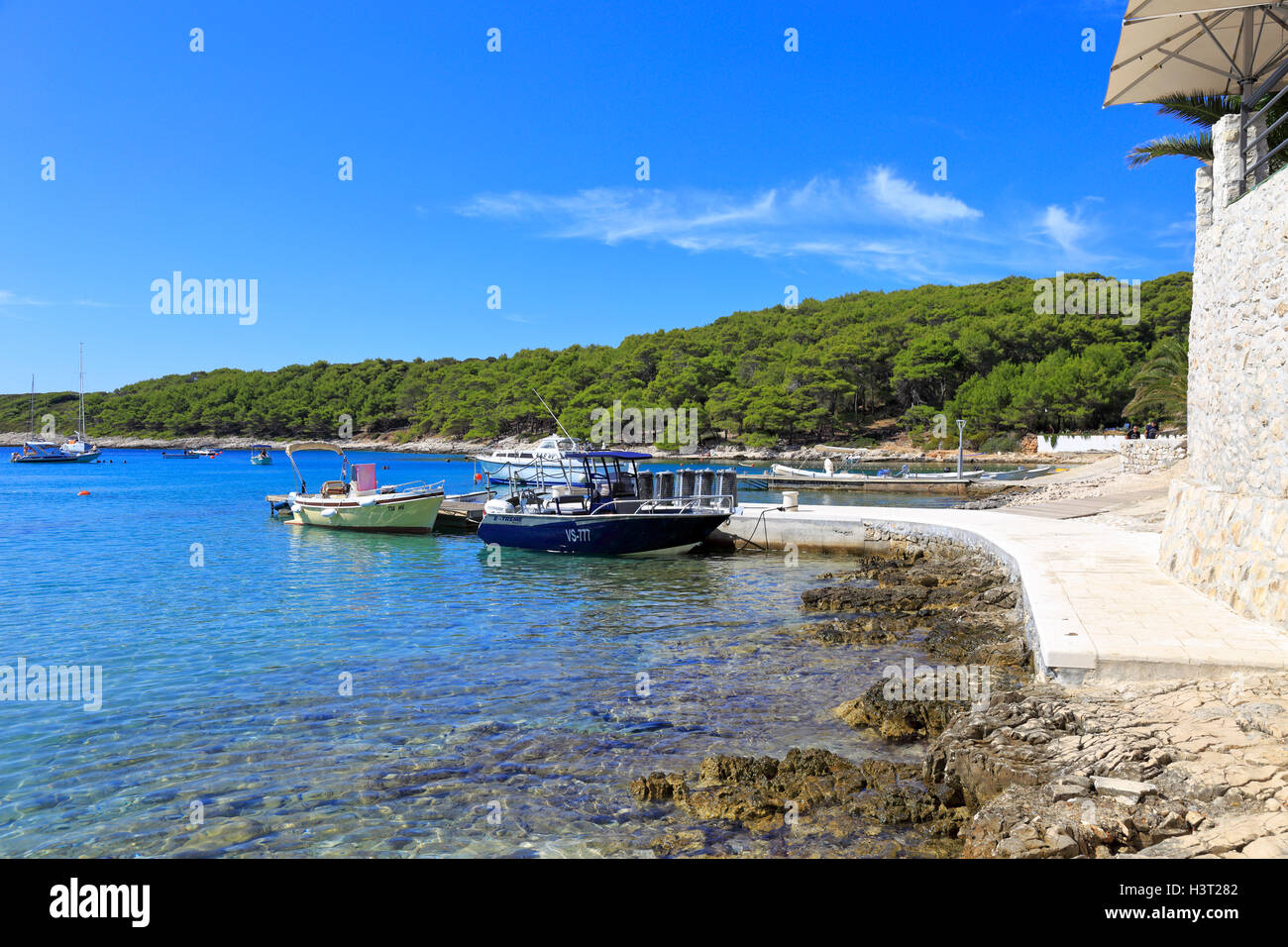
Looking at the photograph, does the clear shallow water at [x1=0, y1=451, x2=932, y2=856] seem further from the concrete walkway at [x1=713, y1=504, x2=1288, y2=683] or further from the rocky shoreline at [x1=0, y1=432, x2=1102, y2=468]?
the rocky shoreline at [x1=0, y1=432, x2=1102, y2=468]

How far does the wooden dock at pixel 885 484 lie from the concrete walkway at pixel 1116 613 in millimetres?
24357

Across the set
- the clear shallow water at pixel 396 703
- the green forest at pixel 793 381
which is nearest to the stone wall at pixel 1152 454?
the clear shallow water at pixel 396 703

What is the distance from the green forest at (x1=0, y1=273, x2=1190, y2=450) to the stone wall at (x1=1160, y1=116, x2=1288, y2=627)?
60.1 m

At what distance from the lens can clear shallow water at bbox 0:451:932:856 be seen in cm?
616

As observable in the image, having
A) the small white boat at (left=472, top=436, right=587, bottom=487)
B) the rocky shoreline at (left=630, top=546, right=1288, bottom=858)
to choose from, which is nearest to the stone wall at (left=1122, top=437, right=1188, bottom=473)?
the small white boat at (left=472, top=436, right=587, bottom=487)

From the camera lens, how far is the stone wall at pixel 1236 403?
→ 764cm

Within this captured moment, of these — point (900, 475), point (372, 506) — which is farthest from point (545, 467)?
point (900, 475)

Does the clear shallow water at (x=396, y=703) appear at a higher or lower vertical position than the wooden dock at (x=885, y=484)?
lower

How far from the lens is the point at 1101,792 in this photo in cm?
502

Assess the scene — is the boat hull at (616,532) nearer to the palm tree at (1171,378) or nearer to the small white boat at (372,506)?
the small white boat at (372,506)

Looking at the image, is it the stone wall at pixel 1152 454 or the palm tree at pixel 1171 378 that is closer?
the stone wall at pixel 1152 454

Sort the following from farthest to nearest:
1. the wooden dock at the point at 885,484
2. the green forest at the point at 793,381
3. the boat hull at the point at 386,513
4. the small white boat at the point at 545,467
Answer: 1. the green forest at the point at 793,381
2. the wooden dock at the point at 885,484
3. the boat hull at the point at 386,513
4. the small white boat at the point at 545,467
